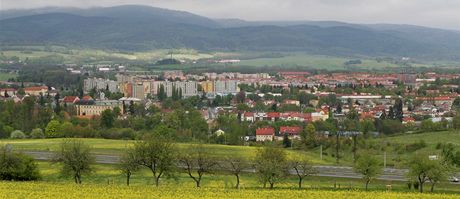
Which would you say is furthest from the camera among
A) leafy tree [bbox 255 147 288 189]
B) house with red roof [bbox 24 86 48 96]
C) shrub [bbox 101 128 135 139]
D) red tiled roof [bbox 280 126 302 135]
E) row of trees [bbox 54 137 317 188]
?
house with red roof [bbox 24 86 48 96]

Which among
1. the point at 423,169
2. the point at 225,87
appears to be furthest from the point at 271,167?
the point at 225,87

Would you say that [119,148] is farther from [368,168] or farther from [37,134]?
[368,168]

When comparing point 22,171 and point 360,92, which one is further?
point 360,92

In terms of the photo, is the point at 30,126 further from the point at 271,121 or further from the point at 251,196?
the point at 251,196

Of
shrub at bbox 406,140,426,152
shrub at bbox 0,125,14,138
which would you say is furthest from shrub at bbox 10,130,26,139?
shrub at bbox 406,140,426,152

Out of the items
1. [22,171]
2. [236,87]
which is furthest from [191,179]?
[236,87]

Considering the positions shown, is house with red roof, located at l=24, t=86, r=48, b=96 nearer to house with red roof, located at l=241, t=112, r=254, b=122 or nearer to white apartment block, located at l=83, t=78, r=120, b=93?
white apartment block, located at l=83, t=78, r=120, b=93
